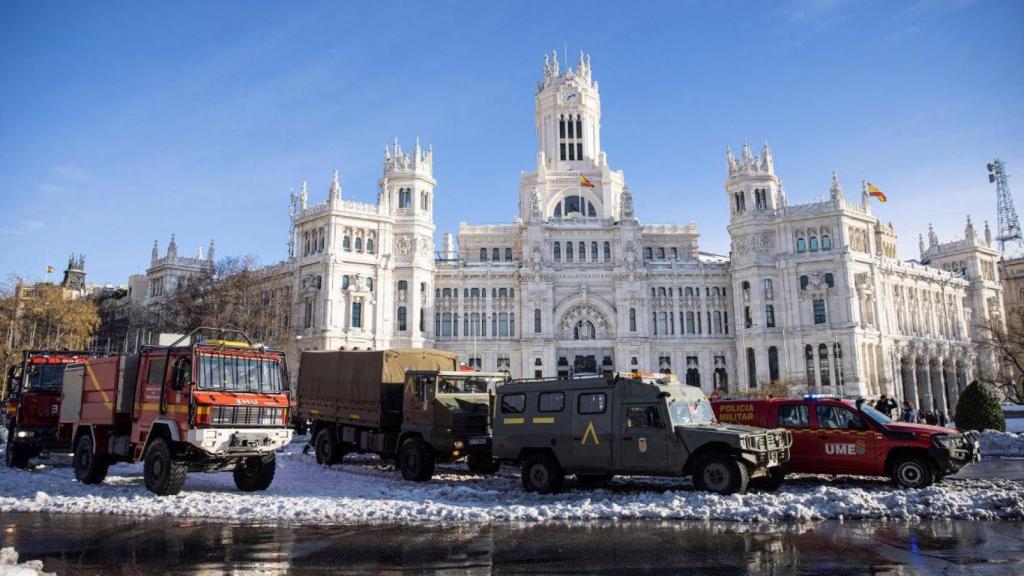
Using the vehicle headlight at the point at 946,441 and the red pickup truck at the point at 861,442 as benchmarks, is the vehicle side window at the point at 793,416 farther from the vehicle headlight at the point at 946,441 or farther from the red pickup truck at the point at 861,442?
the vehicle headlight at the point at 946,441

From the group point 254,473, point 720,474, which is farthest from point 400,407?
point 720,474

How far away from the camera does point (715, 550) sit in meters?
11.6

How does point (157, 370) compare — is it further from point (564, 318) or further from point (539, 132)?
point (539, 132)

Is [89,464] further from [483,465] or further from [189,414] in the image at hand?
[483,465]

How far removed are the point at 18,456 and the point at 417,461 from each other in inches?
562

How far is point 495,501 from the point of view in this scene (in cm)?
1683

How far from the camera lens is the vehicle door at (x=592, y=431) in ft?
57.1

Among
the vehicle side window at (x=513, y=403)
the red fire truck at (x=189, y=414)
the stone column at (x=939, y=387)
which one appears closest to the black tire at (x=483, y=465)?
the vehicle side window at (x=513, y=403)

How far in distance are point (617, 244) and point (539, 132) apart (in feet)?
78.4

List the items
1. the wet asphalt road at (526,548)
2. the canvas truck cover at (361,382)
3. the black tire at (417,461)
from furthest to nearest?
the canvas truck cover at (361,382), the black tire at (417,461), the wet asphalt road at (526,548)

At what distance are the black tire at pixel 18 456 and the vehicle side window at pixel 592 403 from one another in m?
19.2

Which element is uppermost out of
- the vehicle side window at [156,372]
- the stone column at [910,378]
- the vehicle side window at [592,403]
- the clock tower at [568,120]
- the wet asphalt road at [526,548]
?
the clock tower at [568,120]

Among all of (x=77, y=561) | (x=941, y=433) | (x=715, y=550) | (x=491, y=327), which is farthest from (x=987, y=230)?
(x=77, y=561)

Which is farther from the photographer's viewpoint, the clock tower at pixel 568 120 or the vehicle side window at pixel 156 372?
the clock tower at pixel 568 120
